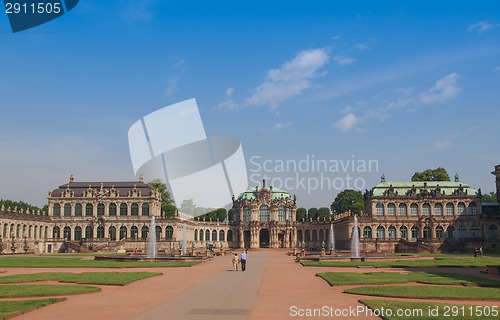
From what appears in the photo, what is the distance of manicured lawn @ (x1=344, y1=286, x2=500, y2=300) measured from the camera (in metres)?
23.4

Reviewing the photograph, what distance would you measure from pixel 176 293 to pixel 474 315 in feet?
46.8

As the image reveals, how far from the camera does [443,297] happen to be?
2325 cm

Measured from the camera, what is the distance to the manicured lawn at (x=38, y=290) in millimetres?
24375

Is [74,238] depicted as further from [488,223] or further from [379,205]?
[488,223]

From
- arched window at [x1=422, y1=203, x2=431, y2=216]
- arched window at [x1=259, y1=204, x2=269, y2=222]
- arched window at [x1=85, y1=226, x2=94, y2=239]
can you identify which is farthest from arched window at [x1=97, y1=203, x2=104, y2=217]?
arched window at [x1=422, y1=203, x2=431, y2=216]

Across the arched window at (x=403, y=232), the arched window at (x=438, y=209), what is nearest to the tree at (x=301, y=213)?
the arched window at (x=403, y=232)

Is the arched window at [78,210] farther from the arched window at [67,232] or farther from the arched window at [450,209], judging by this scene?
the arched window at [450,209]

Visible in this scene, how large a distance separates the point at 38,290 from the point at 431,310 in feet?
62.5

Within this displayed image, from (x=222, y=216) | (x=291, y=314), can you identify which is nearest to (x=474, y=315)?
(x=291, y=314)

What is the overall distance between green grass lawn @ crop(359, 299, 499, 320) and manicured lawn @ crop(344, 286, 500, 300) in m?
2.50

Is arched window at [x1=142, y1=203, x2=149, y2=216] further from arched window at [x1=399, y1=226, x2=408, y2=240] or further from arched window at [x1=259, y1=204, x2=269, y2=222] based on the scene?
arched window at [x1=399, y1=226, x2=408, y2=240]

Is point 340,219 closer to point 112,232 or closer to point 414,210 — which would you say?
point 414,210

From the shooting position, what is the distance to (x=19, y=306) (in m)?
20.4

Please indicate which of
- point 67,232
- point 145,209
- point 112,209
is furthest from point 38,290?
point 67,232
